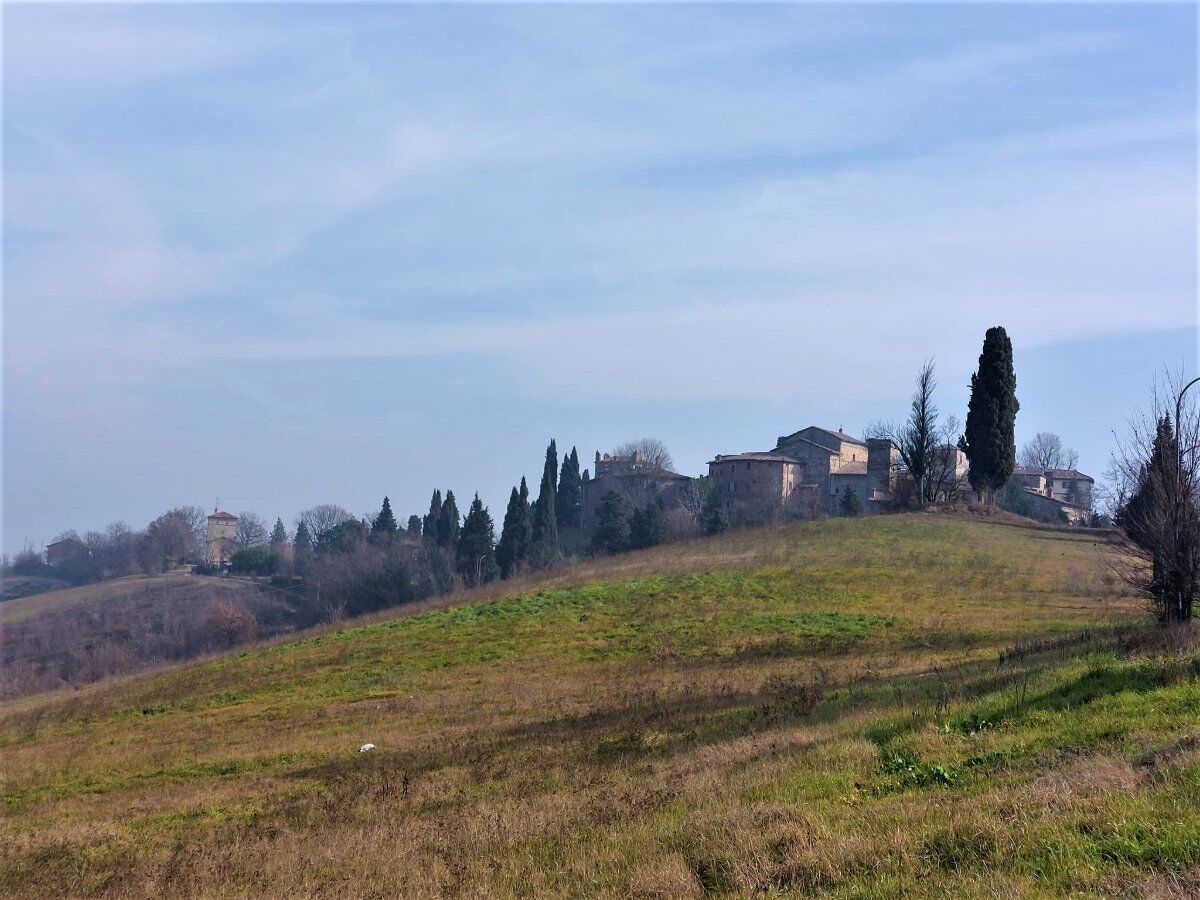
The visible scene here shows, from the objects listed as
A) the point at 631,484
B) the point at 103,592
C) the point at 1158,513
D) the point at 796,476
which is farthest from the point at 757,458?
the point at 1158,513

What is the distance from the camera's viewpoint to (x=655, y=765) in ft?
44.9

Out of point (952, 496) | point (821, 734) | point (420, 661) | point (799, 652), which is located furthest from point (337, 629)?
point (952, 496)

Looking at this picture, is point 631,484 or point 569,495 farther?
point 631,484

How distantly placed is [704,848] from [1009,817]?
8.10ft

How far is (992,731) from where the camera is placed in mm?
11594

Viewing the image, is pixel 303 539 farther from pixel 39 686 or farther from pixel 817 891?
pixel 817 891

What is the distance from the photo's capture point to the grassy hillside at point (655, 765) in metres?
7.50

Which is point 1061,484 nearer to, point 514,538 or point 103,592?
point 514,538

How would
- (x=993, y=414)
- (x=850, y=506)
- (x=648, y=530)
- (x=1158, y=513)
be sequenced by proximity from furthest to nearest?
(x=648, y=530), (x=850, y=506), (x=993, y=414), (x=1158, y=513)

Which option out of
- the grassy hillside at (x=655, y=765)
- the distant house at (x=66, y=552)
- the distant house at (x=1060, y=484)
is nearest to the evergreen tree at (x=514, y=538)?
the grassy hillside at (x=655, y=765)

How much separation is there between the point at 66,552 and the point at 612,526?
324 ft

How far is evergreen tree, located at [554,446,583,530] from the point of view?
114 metres

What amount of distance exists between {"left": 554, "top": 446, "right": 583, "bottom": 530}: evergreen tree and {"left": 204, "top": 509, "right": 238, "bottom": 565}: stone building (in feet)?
158

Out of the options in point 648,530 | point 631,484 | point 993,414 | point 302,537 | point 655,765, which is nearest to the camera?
point 655,765
